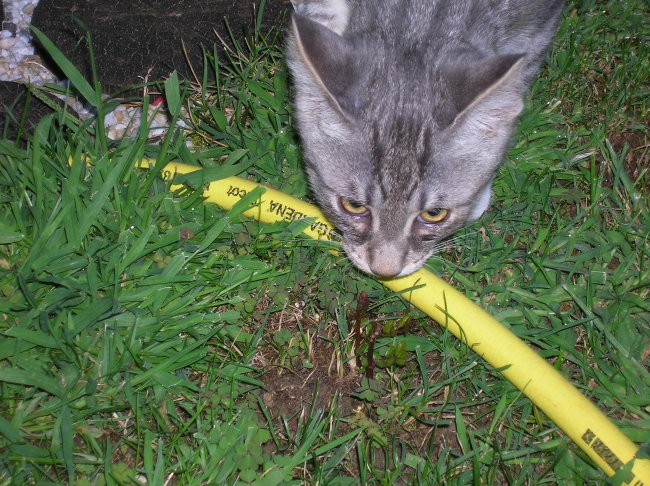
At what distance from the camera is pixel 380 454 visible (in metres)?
2.71

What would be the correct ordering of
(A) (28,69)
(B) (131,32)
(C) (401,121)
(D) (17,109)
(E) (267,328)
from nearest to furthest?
(C) (401,121) → (E) (267,328) → (D) (17,109) → (B) (131,32) → (A) (28,69)

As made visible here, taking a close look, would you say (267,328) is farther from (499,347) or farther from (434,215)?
(499,347)

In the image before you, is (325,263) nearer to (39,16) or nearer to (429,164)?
(429,164)

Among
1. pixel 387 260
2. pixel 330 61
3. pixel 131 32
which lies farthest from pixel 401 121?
pixel 131 32

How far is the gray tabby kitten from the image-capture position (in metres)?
2.52

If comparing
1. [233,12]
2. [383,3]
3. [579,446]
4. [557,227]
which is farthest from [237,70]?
[579,446]

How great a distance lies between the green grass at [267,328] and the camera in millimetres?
2576

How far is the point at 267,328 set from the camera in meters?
3.04

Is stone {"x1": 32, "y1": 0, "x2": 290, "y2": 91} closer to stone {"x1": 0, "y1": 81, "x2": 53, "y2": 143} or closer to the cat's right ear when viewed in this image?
stone {"x1": 0, "y1": 81, "x2": 53, "y2": 143}

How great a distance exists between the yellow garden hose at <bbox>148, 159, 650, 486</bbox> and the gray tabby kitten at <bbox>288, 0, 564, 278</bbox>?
0.18 m

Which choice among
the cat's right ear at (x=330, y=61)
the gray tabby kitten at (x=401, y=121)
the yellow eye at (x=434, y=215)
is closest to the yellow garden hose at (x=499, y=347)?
the gray tabby kitten at (x=401, y=121)

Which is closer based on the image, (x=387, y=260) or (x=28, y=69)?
(x=387, y=260)

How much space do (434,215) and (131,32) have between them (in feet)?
8.08

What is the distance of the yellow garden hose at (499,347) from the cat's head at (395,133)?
0.72 feet
